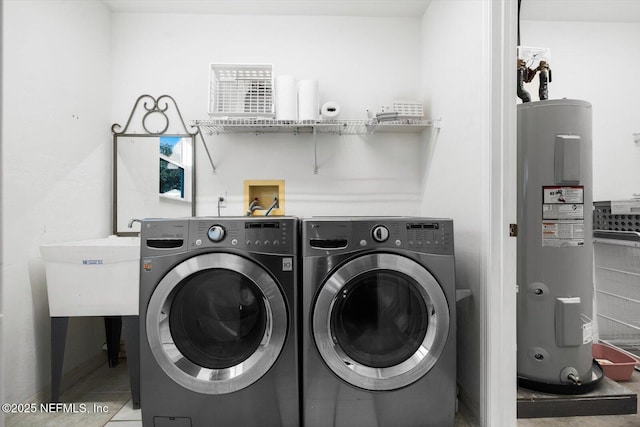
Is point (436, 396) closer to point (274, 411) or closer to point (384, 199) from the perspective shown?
point (274, 411)

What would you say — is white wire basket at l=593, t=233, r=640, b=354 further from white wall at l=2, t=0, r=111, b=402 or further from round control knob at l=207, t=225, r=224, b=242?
white wall at l=2, t=0, r=111, b=402

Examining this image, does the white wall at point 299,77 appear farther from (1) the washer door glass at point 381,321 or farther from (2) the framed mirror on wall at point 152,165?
(1) the washer door glass at point 381,321

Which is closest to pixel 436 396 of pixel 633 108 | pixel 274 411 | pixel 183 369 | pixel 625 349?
pixel 274 411

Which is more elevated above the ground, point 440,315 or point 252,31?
point 252,31

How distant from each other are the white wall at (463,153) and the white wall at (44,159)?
2.13 metres

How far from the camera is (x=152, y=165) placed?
2424mm

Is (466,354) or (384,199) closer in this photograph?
→ (466,354)

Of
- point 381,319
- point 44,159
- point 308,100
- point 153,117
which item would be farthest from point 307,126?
point 44,159

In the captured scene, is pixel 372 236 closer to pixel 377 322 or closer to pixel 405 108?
pixel 377 322

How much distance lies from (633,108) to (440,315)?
7.91 feet

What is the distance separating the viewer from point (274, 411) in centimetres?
157

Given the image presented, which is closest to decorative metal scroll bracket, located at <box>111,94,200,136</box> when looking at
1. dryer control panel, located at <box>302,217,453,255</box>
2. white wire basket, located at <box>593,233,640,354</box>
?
dryer control panel, located at <box>302,217,453,255</box>

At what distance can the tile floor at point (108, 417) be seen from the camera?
1667 millimetres

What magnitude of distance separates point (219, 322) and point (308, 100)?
1413mm
